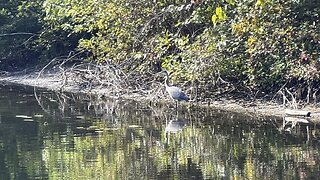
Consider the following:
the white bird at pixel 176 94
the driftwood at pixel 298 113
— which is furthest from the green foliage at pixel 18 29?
the driftwood at pixel 298 113

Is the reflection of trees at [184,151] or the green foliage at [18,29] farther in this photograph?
the green foliage at [18,29]

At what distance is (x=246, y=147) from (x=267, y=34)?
4837mm

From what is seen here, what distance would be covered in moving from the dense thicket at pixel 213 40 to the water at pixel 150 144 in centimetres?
126

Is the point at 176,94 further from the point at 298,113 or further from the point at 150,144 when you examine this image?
the point at 150,144

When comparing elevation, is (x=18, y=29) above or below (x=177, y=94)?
above

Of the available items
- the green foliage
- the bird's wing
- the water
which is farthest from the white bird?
the green foliage

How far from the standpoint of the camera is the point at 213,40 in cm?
1778

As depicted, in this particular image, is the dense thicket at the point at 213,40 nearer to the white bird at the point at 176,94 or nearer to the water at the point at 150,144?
the white bird at the point at 176,94

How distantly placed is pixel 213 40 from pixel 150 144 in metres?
5.34

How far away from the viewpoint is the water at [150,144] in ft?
34.8

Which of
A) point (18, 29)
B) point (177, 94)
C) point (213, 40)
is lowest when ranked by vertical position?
point (177, 94)

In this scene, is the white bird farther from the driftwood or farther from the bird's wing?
the driftwood

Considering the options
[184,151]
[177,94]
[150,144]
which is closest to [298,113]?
[177,94]

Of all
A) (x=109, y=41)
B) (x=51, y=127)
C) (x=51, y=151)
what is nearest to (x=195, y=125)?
(x=51, y=127)
